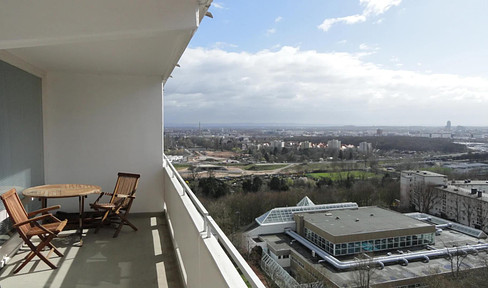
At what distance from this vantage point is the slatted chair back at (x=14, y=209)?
9.41ft

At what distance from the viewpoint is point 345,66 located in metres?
28.6

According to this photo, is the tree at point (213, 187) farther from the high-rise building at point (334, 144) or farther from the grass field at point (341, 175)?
the high-rise building at point (334, 144)

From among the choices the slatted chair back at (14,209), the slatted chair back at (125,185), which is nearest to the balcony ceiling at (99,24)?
the slatted chair back at (14,209)

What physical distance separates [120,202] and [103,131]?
1.32 m

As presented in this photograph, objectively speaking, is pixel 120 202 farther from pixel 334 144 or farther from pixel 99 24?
pixel 334 144

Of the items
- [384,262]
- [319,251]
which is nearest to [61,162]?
[319,251]

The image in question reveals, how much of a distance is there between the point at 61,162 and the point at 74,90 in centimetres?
111

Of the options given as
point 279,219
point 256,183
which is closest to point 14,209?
point 279,219

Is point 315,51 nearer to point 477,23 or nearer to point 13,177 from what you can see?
point 477,23

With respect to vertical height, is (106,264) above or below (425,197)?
above

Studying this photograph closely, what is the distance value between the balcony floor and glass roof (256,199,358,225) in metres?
6.41

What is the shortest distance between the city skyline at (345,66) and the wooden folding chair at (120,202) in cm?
971

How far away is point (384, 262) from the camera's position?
8.09m

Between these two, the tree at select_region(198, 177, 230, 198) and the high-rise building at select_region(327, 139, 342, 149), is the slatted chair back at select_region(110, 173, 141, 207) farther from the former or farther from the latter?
the high-rise building at select_region(327, 139, 342, 149)
